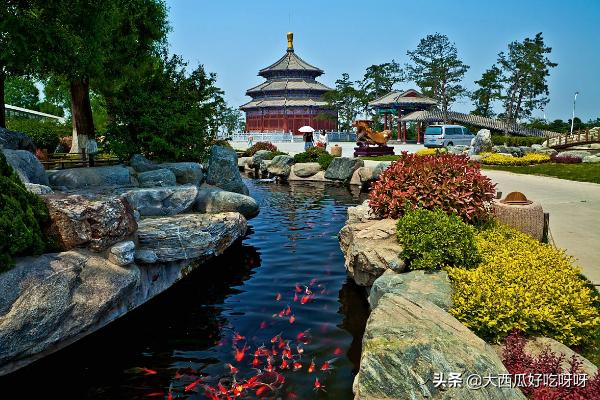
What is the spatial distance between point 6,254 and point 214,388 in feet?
10.9

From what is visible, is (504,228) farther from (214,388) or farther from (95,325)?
(95,325)

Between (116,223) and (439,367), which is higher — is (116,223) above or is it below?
above

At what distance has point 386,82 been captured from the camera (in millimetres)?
69250

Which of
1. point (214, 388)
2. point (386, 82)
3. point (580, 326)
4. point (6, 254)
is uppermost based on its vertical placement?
point (386, 82)

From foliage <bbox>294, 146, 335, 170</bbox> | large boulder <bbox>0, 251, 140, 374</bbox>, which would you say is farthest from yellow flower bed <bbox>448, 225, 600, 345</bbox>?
foliage <bbox>294, 146, 335, 170</bbox>

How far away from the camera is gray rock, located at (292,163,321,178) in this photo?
29047mm

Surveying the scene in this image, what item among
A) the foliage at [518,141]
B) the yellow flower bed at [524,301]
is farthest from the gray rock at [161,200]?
the foliage at [518,141]

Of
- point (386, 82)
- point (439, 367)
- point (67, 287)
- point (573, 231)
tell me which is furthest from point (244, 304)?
point (386, 82)

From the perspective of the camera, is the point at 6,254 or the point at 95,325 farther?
the point at 95,325

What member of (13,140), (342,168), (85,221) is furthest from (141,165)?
(342,168)

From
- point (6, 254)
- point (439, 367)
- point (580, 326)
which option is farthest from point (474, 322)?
point (6, 254)

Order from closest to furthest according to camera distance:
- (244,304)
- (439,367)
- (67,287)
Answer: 1. (439,367)
2. (67,287)
3. (244,304)

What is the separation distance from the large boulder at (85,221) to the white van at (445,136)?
39.9 metres

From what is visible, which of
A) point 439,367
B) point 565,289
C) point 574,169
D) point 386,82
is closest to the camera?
point 439,367
